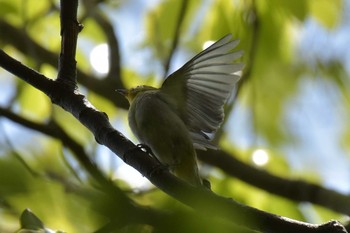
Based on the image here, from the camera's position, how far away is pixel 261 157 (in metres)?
2.72

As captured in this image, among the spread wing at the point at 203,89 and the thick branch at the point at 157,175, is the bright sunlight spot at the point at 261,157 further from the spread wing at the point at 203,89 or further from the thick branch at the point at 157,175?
the thick branch at the point at 157,175

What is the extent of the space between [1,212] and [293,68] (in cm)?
234

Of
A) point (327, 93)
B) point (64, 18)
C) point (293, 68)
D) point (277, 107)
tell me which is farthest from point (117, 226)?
point (293, 68)

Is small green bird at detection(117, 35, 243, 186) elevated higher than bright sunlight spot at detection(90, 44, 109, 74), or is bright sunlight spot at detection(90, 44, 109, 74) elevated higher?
bright sunlight spot at detection(90, 44, 109, 74)

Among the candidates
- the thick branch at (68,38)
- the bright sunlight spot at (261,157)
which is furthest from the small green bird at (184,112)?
the bright sunlight spot at (261,157)

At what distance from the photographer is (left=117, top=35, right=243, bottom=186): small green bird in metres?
1.75

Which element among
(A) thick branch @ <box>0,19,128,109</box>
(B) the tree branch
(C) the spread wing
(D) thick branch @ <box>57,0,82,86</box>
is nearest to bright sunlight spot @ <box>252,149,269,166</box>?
(B) the tree branch

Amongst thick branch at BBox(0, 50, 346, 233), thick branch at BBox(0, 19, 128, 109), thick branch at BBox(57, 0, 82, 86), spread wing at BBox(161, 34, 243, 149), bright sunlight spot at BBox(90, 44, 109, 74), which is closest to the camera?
thick branch at BBox(0, 50, 346, 233)

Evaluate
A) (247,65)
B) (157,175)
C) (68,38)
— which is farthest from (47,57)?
(157,175)

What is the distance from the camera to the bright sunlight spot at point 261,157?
8.90 ft

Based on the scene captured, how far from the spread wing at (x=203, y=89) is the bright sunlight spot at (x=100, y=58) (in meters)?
1.31

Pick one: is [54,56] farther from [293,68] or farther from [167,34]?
[293,68]

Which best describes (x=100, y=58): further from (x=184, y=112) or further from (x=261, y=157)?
(x=184, y=112)

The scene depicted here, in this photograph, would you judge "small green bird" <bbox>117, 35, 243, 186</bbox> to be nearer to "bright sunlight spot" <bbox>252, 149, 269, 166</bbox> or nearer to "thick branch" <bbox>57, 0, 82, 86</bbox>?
"thick branch" <bbox>57, 0, 82, 86</bbox>
